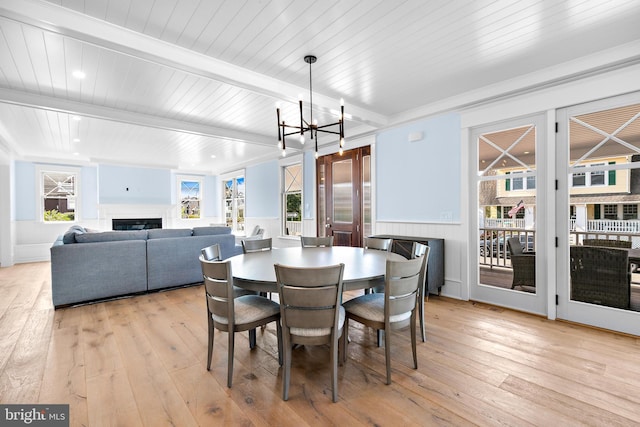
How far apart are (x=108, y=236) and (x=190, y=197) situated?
19.4ft

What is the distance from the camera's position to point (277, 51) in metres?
2.79

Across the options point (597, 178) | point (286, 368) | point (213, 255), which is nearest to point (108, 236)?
point (213, 255)

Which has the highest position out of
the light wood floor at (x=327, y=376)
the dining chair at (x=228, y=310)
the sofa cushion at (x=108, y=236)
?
the sofa cushion at (x=108, y=236)

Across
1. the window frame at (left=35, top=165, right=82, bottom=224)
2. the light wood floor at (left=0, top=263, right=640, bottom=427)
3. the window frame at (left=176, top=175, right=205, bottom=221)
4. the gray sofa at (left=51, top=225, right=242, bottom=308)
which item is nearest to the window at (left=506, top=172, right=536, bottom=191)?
the light wood floor at (left=0, top=263, right=640, bottom=427)

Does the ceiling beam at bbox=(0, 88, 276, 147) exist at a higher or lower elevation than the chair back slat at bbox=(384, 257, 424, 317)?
higher

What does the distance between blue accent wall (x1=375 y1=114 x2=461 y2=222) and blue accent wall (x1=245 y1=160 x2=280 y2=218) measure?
9.96 ft

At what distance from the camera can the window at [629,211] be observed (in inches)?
112

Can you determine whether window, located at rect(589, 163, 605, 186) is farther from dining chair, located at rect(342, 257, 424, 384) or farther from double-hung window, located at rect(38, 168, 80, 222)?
double-hung window, located at rect(38, 168, 80, 222)

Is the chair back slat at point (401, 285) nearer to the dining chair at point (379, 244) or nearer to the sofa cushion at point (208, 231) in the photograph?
the dining chair at point (379, 244)

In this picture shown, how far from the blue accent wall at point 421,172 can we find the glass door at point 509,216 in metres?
0.28

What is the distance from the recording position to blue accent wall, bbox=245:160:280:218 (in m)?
7.30

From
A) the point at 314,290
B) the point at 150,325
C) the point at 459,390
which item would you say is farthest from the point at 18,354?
the point at 459,390

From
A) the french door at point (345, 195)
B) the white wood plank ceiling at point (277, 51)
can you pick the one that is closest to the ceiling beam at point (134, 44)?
the white wood plank ceiling at point (277, 51)

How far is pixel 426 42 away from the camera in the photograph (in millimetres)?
2680
